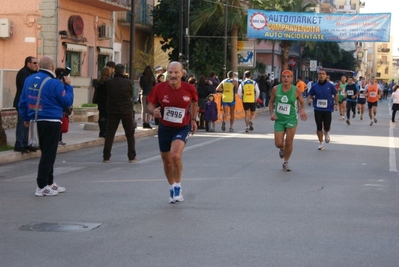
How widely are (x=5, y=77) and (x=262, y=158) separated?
983 centimetres

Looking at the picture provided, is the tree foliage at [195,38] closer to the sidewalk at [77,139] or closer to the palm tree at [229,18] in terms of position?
the palm tree at [229,18]

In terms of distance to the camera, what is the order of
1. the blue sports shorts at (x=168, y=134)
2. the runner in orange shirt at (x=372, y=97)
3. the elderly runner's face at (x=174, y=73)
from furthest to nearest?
the runner in orange shirt at (x=372, y=97)
the blue sports shorts at (x=168, y=134)
the elderly runner's face at (x=174, y=73)

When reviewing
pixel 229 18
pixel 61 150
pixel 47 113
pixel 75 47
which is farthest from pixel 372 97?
pixel 47 113

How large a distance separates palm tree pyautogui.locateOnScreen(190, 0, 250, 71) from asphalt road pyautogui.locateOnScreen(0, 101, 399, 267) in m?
27.3

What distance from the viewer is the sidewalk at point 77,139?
638 inches

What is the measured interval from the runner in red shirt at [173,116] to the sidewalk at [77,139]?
19.9 ft

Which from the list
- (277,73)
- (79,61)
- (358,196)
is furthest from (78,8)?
(277,73)

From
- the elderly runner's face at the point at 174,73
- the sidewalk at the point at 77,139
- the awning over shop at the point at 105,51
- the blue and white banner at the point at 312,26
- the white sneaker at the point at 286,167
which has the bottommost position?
the sidewalk at the point at 77,139

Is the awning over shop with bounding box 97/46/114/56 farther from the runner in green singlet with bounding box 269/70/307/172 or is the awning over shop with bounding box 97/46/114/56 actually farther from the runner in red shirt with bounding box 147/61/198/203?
the runner in red shirt with bounding box 147/61/198/203

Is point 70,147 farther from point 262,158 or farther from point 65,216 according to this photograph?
point 65,216

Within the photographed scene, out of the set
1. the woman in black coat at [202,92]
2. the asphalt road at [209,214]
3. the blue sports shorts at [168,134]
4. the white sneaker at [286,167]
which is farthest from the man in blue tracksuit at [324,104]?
the blue sports shorts at [168,134]

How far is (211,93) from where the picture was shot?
25.8m

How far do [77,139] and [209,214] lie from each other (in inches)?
435

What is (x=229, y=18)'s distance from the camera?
146 feet
